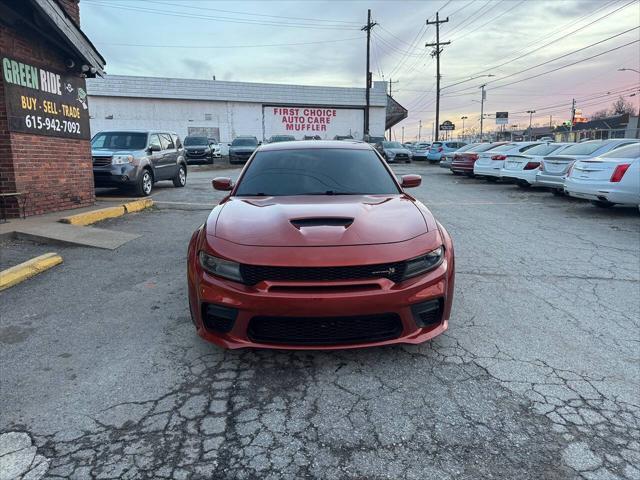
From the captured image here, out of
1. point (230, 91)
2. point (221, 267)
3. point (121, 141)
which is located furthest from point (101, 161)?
point (230, 91)

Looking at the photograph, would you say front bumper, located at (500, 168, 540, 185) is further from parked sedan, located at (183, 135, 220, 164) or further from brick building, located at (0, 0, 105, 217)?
parked sedan, located at (183, 135, 220, 164)

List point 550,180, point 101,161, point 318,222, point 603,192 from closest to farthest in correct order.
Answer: point 318,222 → point 603,192 → point 101,161 → point 550,180

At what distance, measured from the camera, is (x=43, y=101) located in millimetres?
8508

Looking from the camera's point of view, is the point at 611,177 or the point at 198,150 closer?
the point at 611,177

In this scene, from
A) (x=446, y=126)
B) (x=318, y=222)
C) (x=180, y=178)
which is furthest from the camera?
(x=446, y=126)

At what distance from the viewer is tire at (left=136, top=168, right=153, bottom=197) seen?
480 inches

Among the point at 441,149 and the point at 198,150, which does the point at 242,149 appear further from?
the point at 441,149

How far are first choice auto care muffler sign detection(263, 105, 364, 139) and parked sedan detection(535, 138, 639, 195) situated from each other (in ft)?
90.9

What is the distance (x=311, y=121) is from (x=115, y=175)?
97.8 feet

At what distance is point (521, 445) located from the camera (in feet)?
7.80

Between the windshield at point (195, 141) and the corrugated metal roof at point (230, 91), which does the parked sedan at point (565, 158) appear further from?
the corrugated metal roof at point (230, 91)

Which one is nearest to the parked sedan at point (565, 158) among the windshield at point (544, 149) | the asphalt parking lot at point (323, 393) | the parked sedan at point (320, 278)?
the windshield at point (544, 149)

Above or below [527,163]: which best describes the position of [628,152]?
above

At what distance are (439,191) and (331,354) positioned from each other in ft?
40.3
